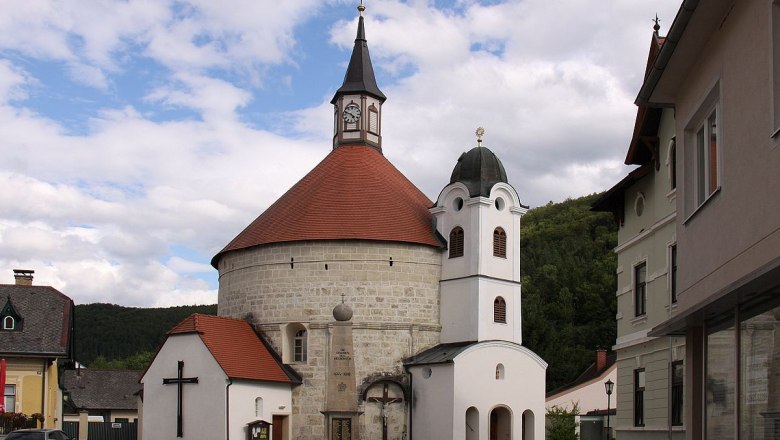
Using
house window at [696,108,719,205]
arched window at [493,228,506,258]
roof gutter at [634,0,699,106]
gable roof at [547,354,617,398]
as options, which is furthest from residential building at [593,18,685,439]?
gable roof at [547,354,617,398]

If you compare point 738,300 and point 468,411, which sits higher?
point 738,300

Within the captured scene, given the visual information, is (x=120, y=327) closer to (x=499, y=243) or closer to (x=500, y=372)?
(x=499, y=243)

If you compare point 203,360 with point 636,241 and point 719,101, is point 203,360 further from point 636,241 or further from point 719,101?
point 719,101

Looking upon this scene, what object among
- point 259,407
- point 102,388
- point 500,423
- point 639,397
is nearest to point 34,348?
point 259,407

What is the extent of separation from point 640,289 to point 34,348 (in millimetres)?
25038

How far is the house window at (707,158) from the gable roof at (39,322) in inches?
1302

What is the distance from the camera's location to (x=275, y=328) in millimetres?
43000

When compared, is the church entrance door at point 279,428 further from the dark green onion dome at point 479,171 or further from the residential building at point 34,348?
the dark green onion dome at point 479,171

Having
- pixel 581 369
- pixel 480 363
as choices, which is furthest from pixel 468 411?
pixel 581 369

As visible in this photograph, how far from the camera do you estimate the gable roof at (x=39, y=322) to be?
4012 cm

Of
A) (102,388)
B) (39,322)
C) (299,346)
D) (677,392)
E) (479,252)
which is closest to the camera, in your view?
(677,392)

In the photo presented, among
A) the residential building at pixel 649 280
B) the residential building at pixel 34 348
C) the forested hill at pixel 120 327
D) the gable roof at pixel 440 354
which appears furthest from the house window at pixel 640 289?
the forested hill at pixel 120 327

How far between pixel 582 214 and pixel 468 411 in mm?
45916

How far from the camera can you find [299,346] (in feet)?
142
